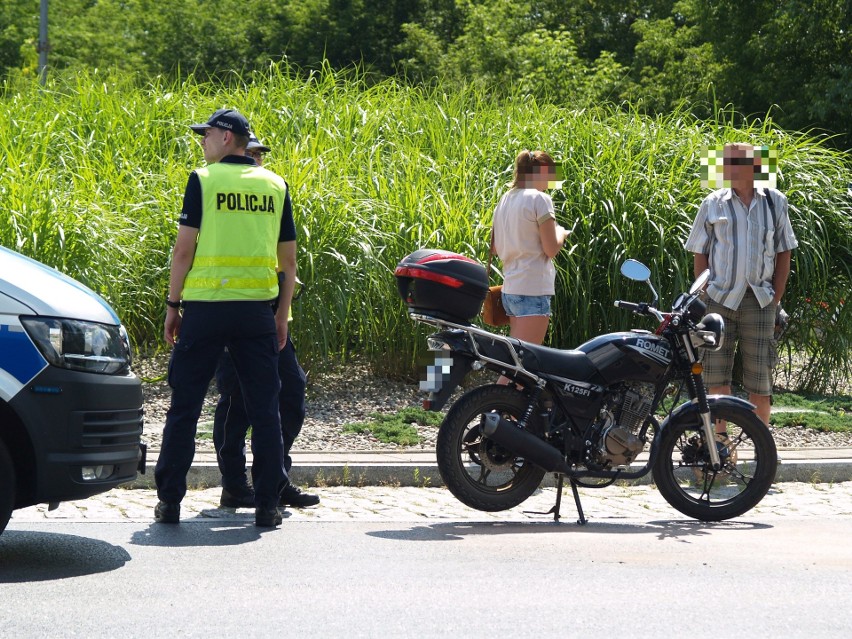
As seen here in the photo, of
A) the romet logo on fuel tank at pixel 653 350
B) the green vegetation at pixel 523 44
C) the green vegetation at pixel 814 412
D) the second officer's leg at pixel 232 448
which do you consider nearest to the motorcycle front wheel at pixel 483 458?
the romet logo on fuel tank at pixel 653 350

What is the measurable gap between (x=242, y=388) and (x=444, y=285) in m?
1.07

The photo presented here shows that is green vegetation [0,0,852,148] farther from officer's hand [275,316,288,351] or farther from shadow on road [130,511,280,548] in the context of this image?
shadow on road [130,511,280,548]

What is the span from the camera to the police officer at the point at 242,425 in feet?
21.8

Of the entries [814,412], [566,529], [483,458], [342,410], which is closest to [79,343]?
[483,458]

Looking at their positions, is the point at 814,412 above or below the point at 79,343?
below

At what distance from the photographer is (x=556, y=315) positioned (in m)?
10.1

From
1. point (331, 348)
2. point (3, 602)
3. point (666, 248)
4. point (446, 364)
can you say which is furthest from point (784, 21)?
point (3, 602)

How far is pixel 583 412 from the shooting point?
646 centimetres

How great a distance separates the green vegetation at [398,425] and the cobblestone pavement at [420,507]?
2.39ft

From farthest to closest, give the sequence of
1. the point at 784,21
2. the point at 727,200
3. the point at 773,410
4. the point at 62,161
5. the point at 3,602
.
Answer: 1. the point at 784,21
2. the point at 62,161
3. the point at 773,410
4. the point at 727,200
5. the point at 3,602

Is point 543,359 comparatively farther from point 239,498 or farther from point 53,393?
point 53,393

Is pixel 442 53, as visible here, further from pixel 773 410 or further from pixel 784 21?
pixel 773 410

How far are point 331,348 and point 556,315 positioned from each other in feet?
5.89

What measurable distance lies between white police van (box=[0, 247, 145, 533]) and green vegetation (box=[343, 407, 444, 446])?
2.93 m
